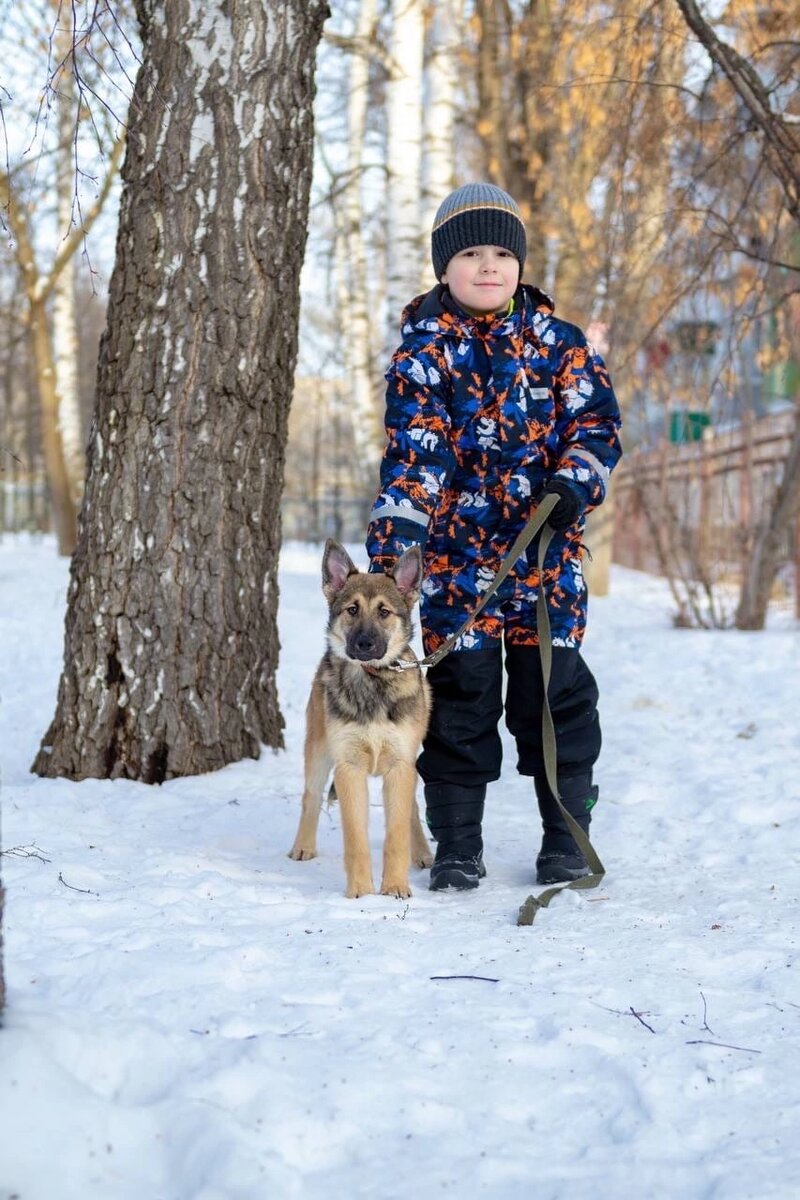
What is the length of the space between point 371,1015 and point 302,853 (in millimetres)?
1729

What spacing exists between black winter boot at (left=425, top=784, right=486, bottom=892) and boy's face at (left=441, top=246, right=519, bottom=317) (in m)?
1.75

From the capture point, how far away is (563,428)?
4.22 m

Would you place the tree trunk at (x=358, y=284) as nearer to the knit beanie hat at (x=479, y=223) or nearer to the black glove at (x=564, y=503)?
the knit beanie hat at (x=479, y=223)

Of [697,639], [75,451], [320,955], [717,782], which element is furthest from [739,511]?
[75,451]

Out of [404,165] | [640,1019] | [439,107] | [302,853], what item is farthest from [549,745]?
[439,107]

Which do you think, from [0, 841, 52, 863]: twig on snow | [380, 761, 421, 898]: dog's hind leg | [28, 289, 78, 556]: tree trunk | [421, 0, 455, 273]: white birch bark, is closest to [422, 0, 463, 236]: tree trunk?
[421, 0, 455, 273]: white birch bark

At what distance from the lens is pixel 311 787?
175 inches

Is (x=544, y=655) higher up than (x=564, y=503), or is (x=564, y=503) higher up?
(x=564, y=503)

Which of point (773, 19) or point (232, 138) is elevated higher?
point (773, 19)

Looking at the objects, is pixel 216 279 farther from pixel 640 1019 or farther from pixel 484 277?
pixel 640 1019

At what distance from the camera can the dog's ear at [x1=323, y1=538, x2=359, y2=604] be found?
13.4 feet

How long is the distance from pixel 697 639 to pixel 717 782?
12.6 ft

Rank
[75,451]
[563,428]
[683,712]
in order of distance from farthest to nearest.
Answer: [75,451]
[683,712]
[563,428]

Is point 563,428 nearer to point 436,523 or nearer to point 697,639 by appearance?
point 436,523
